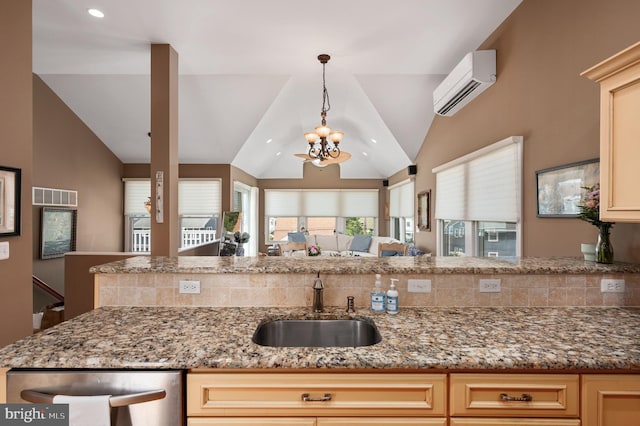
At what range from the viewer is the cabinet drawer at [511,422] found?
1.27m

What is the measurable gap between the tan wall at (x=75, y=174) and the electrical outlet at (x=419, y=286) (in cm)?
488

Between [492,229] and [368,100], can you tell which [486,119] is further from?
[368,100]

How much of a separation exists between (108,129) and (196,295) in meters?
5.27

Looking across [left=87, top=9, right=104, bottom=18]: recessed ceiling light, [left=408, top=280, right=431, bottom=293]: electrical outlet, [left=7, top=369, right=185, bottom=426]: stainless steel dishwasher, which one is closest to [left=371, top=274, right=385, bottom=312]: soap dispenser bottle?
[left=408, top=280, right=431, bottom=293]: electrical outlet

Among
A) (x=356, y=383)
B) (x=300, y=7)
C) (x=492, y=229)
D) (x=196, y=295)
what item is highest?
(x=300, y=7)

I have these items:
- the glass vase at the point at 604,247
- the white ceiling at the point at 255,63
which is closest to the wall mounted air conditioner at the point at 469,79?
the white ceiling at the point at 255,63

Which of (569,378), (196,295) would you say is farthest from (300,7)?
(569,378)

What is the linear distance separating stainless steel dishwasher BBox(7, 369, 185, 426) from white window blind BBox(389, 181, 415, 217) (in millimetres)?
5669

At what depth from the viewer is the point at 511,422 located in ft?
4.19

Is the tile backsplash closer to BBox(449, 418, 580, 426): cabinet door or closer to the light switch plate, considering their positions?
BBox(449, 418, 580, 426): cabinet door

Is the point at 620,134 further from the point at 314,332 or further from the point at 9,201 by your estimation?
the point at 9,201

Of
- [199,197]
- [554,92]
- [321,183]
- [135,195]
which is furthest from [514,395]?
[321,183]

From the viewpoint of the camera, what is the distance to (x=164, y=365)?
4.05 ft

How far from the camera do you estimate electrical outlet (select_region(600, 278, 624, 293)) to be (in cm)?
183
